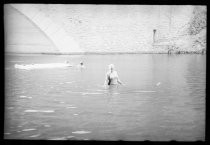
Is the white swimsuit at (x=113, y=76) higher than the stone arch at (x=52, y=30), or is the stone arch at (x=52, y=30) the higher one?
the stone arch at (x=52, y=30)

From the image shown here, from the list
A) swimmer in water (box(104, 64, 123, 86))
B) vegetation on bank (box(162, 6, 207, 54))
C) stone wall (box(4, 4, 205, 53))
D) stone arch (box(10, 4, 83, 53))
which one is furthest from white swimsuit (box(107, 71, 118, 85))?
vegetation on bank (box(162, 6, 207, 54))

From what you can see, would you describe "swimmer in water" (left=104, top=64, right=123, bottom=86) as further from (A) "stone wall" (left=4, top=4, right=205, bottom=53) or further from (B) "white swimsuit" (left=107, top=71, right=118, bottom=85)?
(A) "stone wall" (left=4, top=4, right=205, bottom=53)

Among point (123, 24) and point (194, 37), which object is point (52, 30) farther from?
point (194, 37)

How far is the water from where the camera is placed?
5.09 meters

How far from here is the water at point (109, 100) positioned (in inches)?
201

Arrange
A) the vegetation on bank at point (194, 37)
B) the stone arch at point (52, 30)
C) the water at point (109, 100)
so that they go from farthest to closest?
the stone arch at point (52, 30)
the vegetation on bank at point (194, 37)
the water at point (109, 100)

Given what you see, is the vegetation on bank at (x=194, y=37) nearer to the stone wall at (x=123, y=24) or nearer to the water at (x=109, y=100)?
the stone wall at (x=123, y=24)

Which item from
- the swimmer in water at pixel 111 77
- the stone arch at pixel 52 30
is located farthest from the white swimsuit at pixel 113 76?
the stone arch at pixel 52 30

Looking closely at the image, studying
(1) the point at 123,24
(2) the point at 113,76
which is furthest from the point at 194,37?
(2) the point at 113,76

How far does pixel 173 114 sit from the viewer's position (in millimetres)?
5223

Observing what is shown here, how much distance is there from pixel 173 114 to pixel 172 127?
203 mm

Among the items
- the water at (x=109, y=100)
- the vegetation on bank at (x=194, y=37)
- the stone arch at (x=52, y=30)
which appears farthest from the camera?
the stone arch at (x=52, y=30)

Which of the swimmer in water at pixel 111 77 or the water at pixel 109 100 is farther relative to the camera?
the swimmer in water at pixel 111 77

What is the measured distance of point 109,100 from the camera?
17.6ft
